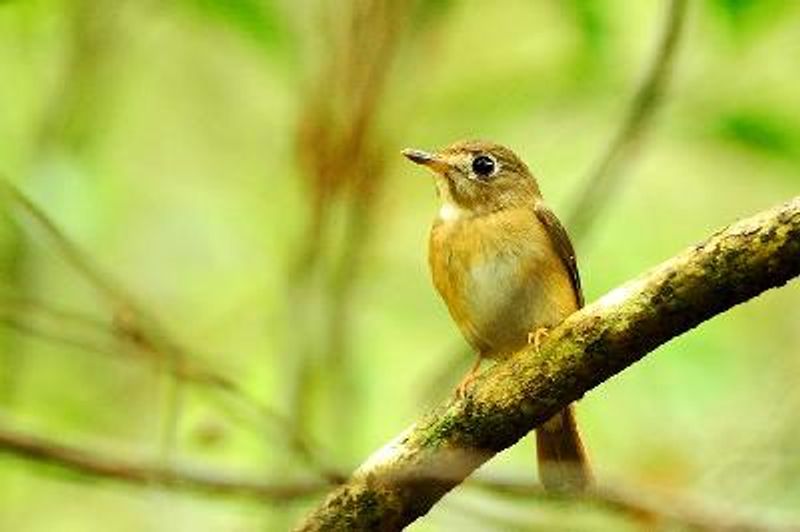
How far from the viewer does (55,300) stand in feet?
18.8

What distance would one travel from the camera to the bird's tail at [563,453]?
3928 mm

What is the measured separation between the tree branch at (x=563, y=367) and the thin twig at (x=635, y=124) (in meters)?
0.79

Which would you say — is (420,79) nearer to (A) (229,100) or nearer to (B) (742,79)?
(B) (742,79)

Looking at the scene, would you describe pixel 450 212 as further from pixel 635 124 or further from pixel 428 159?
pixel 635 124

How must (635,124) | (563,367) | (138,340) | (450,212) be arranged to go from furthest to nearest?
(450,212) < (138,340) < (635,124) < (563,367)

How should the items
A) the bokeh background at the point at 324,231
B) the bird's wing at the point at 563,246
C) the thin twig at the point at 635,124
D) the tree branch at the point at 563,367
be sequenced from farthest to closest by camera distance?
the bird's wing at the point at 563,246
the bokeh background at the point at 324,231
the thin twig at the point at 635,124
the tree branch at the point at 563,367

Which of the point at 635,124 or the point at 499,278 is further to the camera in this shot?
the point at 499,278

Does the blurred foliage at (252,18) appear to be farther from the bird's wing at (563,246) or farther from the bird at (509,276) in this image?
the bird's wing at (563,246)

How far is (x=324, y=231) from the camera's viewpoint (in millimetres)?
3902

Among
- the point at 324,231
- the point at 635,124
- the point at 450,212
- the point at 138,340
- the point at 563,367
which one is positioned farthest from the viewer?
the point at 450,212

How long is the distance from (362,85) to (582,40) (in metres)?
0.55

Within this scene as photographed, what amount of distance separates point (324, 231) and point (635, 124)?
2.42ft

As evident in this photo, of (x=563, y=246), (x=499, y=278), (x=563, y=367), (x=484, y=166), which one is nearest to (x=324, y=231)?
(x=499, y=278)

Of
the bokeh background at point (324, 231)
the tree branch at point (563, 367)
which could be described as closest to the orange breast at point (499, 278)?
the bokeh background at point (324, 231)
